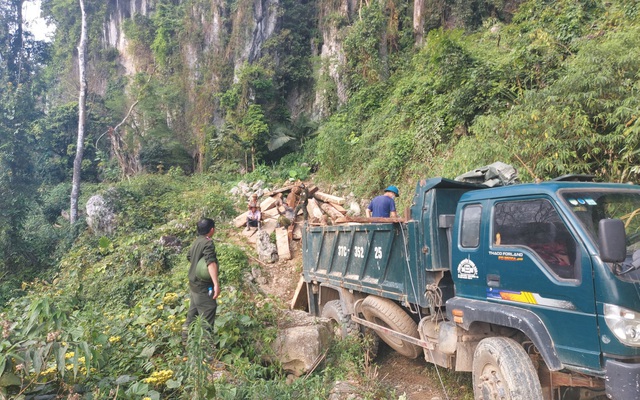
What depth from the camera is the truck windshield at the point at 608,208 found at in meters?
2.99

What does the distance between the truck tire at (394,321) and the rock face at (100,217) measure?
12585mm

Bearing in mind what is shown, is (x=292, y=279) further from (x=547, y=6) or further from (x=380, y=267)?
(x=547, y=6)

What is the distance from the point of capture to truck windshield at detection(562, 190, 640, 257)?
2994 millimetres

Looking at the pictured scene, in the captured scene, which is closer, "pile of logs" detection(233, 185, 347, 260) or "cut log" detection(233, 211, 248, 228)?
"pile of logs" detection(233, 185, 347, 260)

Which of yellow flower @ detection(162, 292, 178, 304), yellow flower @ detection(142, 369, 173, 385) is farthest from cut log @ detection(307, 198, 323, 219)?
yellow flower @ detection(142, 369, 173, 385)

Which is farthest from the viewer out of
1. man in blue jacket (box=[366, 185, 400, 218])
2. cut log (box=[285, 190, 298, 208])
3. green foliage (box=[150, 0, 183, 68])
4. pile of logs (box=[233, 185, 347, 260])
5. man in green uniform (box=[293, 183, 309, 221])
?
green foliage (box=[150, 0, 183, 68])

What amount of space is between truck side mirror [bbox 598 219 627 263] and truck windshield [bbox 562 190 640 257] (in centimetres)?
36

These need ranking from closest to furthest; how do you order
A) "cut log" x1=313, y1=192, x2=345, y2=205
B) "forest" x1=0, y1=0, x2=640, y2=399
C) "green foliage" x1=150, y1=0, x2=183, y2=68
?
"forest" x1=0, y1=0, x2=640, y2=399
"cut log" x1=313, y1=192, x2=345, y2=205
"green foliage" x1=150, y1=0, x2=183, y2=68

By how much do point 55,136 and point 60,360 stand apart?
28000 millimetres

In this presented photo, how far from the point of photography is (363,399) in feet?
13.1

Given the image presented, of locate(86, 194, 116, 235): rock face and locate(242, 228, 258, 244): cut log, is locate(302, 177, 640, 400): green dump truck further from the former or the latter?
locate(86, 194, 116, 235): rock face

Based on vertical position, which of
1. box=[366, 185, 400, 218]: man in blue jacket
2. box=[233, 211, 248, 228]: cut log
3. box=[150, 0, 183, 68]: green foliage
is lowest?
box=[233, 211, 248, 228]: cut log

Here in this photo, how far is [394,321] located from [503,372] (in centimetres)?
156

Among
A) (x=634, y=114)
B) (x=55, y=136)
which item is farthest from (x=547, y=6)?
(x=55, y=136)
